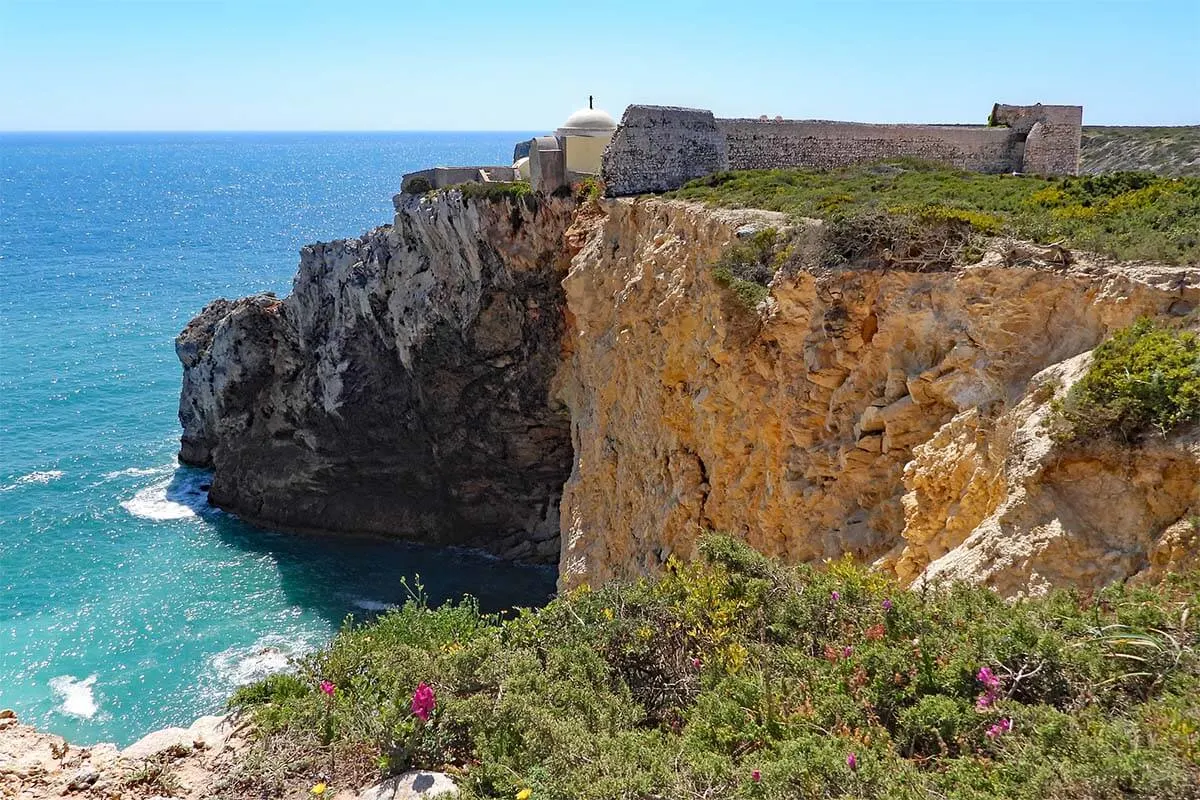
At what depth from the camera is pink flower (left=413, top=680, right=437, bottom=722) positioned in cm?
588

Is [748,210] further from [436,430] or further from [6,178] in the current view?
[6,178]

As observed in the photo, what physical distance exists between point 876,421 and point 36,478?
32827mm

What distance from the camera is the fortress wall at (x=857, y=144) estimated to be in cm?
2331

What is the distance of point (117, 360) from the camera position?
43938 millimetres

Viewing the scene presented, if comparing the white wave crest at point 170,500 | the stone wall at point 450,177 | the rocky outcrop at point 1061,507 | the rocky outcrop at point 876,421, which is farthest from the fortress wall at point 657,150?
the white wave crest at point 170,500

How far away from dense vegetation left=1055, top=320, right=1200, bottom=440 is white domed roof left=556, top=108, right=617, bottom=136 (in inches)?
811

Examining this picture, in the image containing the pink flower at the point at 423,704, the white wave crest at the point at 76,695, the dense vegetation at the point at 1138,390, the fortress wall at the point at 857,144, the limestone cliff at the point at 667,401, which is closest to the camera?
the pink flower at the point at 423,704

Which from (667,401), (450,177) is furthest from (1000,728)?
(450,177)

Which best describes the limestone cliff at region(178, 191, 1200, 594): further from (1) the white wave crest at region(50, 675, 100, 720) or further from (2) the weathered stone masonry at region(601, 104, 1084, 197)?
(1) the white wave crest at region(50, 675, 100, 720)

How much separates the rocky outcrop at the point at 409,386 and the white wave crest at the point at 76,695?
1071 centimetres

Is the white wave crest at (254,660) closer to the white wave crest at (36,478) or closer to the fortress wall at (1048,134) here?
the white wave crest at (36,478)

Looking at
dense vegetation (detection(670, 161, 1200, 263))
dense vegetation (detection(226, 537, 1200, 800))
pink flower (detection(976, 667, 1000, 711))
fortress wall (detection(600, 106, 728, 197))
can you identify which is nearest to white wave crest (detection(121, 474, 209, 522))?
fortress wall (detection(600, 106, 728, 197))

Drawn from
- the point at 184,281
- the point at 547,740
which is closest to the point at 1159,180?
the point at 547,740

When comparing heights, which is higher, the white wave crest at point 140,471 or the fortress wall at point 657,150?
the fortress wall at point 657,150
